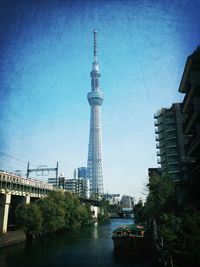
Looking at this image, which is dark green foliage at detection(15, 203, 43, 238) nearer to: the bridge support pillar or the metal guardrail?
the bridge support pillar

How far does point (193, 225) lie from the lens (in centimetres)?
1700

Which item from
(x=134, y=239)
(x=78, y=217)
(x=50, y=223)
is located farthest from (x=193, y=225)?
(x=78, y=217)

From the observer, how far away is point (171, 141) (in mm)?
72312

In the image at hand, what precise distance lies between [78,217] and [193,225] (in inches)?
2342

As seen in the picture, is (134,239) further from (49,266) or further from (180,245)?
(180,245)

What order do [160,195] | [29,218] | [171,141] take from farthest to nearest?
[171,141], [160,195], [29,218]

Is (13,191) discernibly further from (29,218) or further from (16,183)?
(29,218)

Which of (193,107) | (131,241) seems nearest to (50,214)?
(131,241)

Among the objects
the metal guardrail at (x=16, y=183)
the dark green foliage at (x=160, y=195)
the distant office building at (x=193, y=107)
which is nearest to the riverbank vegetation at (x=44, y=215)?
the metal guardrail at (x=16, y=183)

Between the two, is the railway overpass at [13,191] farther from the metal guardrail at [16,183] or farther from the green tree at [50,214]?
the green tree at [50,214]

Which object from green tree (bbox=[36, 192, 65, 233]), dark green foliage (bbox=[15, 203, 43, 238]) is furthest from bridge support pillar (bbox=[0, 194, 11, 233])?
green tree (bbox=[36, 192, 65, 233])

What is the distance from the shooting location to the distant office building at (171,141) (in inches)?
2704

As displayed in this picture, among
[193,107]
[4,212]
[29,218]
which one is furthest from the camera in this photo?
[4,212]

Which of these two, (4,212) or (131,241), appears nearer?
(131,241)
